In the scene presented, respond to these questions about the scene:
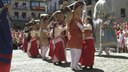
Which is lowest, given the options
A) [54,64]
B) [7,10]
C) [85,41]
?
[54,64]

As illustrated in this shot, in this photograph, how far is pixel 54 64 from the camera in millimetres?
10930

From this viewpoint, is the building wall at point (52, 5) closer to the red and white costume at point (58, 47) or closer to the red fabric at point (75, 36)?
the red and white costume at point (58, 47)

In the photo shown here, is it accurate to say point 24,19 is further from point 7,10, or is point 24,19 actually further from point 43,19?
point 7,10

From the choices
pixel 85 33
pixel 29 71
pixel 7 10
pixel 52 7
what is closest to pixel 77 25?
pixel 85 33

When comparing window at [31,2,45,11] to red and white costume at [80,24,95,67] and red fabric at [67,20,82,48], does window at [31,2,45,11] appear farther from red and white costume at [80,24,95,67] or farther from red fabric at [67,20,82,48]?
Result: red fabric at [67,20,82,48]

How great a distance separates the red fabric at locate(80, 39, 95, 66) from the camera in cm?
944

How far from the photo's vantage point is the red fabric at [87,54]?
9.44 m

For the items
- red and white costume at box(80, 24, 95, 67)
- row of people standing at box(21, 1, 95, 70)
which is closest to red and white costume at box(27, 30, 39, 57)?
row of people standing at box(21, 1, 95, 70)

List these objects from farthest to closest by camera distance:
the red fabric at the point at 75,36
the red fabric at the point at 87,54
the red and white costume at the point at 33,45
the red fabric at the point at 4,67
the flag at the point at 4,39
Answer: the red and white costume at the point at 33,45 < the red fabric at the point at 87,54 < the red fabric at the point at 75,36 < the red fabric at the point at 4,67 < the flag at the point at 4,39

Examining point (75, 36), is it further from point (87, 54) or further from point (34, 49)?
point (34, 49)

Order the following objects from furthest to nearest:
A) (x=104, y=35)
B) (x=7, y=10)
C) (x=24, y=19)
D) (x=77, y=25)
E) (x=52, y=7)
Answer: (x=24, y=19) → (x=52, y=7) → (x=104, y=35) → (x=77, y=25) → (x=7, y=10)

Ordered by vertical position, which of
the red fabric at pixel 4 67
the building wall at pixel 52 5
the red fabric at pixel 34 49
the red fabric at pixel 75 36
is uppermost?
the building wall at pixel 52 5

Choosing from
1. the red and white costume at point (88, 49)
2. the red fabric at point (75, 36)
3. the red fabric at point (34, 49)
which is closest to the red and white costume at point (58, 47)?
the red and white costume at point (88, 49)

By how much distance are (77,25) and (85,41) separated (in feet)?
2.12
